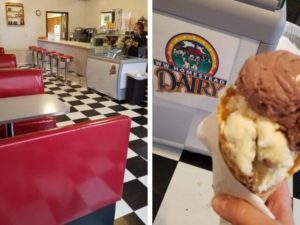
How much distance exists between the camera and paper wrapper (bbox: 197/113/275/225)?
75cm

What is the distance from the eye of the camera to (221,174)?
79 centimetres

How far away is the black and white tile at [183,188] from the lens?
1.55 metres

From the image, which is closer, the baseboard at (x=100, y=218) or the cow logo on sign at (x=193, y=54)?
the cow logo on sign at (x=193, y=54)

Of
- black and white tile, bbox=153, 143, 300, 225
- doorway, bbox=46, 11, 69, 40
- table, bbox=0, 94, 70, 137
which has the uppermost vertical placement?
doorway, bbox=46, 11, 69, 40

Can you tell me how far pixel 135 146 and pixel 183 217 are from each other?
5.63 feet

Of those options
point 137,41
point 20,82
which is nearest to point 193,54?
point 20,82

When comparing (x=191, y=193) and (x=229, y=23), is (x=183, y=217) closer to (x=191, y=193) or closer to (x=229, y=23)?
(x=191, y=193)

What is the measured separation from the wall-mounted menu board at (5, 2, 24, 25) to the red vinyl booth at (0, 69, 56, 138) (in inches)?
306

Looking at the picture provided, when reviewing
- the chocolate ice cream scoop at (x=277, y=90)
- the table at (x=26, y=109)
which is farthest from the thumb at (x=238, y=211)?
the table at (x=26, y=109)

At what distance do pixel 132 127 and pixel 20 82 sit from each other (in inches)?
62.5

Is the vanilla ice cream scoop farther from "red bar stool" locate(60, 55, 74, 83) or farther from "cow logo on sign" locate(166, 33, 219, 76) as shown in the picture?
"red bar stool" locate(60, 55, 74, 83)

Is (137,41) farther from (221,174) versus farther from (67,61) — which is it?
(221,174)

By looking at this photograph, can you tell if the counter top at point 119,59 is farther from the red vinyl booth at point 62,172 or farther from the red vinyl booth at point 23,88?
the red vinyl booth at point 62,172

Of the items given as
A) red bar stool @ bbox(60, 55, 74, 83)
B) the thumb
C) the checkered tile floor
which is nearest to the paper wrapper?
the thumb
